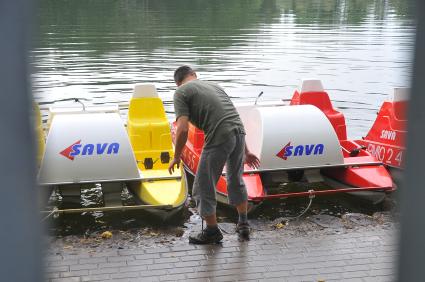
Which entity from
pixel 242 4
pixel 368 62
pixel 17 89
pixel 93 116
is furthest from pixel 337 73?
pixel 242 4

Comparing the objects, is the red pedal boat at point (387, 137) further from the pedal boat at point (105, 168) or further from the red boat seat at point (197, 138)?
the pedal boat at point (105, 168)

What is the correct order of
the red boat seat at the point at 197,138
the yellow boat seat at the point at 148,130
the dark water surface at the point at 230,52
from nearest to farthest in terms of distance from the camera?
the yellow boat seat at the point at 148,130, the red boat seat at the point at 197,138, the dark water surface at the point at 230,52

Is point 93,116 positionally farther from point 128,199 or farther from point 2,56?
point 2,56

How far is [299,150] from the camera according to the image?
7273 mm

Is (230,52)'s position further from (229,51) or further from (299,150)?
(299,150)

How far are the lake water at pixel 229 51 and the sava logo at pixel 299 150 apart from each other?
1.61m

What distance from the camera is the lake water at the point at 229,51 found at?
16.0 meters

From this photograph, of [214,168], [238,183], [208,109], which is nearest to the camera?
[208,109]

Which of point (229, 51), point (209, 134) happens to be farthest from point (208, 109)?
point (229, 51)

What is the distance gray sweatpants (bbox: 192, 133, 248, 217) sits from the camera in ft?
19.4

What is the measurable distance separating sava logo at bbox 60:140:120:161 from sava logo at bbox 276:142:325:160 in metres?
2.01

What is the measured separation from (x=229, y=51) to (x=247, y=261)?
1938cm

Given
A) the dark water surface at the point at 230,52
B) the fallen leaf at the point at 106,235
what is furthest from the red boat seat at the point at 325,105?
the fallen leaf at the point at 106,235

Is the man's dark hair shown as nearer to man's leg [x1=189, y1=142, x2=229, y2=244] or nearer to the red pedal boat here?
man's leg [x1=189, y1=142, x2=229, y2=244]
